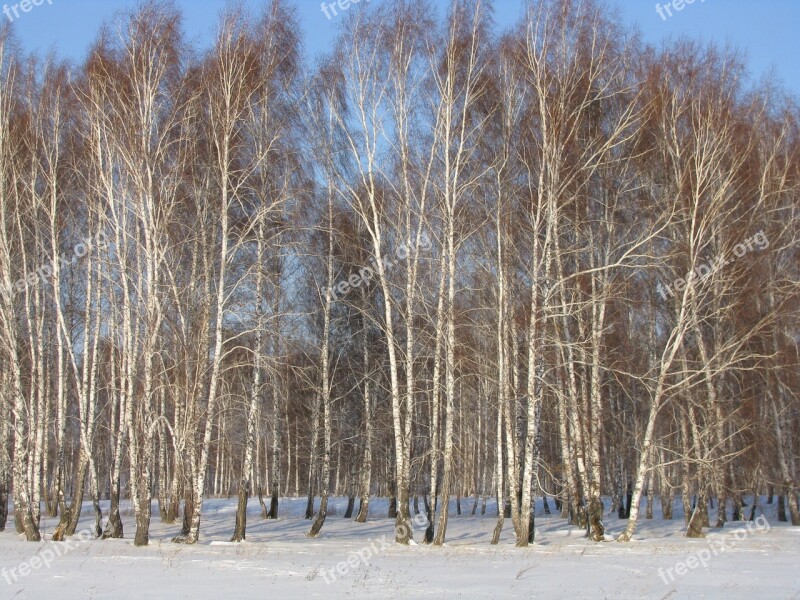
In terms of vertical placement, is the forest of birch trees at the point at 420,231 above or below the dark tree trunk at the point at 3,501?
above

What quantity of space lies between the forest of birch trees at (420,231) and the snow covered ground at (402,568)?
3.59ft

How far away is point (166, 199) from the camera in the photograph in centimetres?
1753

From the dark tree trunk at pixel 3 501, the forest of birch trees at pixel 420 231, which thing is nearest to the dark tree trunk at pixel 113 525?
the forest of birch trees at pixel 420 231

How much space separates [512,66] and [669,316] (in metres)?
8.27

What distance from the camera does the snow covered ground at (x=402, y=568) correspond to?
36.9ft

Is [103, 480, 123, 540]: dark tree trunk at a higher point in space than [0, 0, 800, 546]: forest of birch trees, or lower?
lower

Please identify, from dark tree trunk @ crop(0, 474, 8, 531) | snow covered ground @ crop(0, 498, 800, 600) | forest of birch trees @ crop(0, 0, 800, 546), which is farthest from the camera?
dark tree trunk @ crop(0, 474, 8, 531)

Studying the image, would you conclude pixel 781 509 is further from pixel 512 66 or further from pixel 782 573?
pixel 512 66

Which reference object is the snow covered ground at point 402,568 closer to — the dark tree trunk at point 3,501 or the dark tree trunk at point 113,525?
the dark tree trunk at point 3,501

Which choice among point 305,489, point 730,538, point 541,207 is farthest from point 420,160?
point 305,489

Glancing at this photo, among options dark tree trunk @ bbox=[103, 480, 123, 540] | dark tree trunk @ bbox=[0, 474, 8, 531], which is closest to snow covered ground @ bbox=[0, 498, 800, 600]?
dark tree trunk @ bbox=[0, 474, 8, 531]

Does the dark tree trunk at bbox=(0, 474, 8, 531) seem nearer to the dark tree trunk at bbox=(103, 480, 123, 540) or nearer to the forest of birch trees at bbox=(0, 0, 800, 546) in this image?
the forest of birch trees at bbox=(0, 0, 800, 546)

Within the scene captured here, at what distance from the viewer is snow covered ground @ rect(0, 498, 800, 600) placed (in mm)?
11242

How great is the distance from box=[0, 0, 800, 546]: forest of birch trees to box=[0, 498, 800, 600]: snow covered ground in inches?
43.1
